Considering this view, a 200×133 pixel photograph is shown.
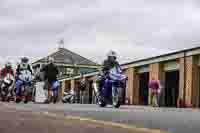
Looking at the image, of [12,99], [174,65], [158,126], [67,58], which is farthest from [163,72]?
[67,58]

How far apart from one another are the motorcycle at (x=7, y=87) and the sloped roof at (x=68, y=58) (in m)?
68.8

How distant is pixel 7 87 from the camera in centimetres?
2431

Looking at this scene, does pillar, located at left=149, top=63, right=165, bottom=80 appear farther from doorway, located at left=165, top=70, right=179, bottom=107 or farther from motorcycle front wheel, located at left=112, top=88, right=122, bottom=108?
motorcycle front wheel, located at left=112, top=88, right=122, bottom=108

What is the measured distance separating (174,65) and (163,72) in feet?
5.03

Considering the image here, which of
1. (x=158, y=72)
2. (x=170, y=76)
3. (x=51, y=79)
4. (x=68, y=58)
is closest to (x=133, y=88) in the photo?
(x=170, y=76)

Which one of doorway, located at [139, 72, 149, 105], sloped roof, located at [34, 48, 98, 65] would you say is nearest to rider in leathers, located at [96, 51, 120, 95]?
doorway, located at [139, 72, 149, 105]

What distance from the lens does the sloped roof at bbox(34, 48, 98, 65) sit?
95431 millimetres

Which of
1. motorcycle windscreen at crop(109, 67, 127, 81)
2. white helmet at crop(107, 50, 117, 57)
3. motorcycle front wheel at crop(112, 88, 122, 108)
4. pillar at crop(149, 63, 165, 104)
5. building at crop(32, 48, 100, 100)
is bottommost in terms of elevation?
motorcycle front wheel at crop(112, 88, 122, 108)

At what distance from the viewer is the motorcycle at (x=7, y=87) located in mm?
23886

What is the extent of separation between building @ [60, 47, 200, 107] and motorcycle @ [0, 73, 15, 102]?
14.5 metres

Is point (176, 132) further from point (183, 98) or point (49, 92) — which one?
point (183, 98)

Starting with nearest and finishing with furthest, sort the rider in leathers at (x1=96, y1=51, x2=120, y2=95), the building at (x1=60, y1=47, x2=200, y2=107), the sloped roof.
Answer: the rider in leathers at (x1=96, y1=51, x2=120, y2=95) < the building at (x1=60, y1=47, x2=200, y2=107) < the sloped roof

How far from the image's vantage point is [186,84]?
121 feet

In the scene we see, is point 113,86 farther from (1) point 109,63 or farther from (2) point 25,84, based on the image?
(2) point 25,84
